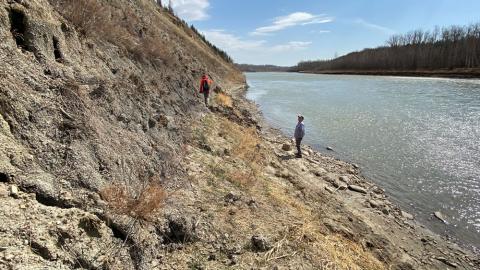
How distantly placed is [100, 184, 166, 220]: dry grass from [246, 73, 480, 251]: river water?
8929 mm

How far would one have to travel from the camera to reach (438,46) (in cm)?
12638

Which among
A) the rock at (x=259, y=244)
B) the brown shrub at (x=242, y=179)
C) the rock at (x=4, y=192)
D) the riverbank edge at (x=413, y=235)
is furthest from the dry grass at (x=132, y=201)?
the riverbank edge at (x=413, y=235)

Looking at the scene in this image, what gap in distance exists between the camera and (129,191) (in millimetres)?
6582

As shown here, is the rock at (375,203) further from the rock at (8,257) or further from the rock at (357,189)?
the rock at (8,257)

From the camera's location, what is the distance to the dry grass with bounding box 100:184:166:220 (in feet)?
19.2

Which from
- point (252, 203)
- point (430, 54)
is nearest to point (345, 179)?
point (252, 203)

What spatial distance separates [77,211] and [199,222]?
2455mm

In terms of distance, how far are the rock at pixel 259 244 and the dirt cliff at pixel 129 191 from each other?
0.07ft

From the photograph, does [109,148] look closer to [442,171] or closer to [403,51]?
[442,171]

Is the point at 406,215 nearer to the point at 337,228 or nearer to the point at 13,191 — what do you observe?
the point at 337,228

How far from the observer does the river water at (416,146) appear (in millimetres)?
12562

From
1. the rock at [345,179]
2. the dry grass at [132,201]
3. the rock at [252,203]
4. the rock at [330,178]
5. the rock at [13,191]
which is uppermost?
the rock at [13,191]

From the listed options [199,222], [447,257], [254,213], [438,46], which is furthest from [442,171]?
[438,46]

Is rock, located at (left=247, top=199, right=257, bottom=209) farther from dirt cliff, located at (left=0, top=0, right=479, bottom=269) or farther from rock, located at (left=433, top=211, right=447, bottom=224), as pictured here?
rock, located at (left=433, top=211, right=447, bottom=224)
